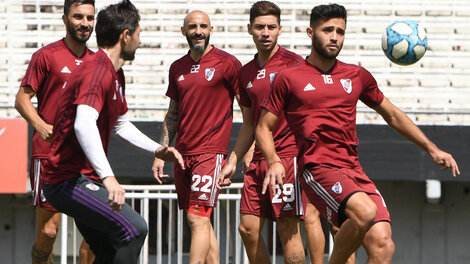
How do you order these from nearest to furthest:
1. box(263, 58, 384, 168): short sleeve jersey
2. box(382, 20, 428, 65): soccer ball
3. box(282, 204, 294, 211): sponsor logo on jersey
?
box(263, 58, 384, 168): short sleeve jersey → box(282, 204, 294, 211): sponsor logo on jersey → box(382, 20, 428, 65): soccer ball

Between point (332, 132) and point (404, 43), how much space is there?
6.56 ft

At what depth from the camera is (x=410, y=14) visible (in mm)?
12109

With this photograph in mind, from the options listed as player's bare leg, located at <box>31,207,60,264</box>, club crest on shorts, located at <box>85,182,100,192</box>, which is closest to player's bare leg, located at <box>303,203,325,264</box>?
player's bare leg, located at <box>31,207,60,264</box>

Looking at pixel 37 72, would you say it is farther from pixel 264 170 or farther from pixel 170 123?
pixel 264 170

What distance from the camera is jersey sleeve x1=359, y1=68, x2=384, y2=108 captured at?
704 cm

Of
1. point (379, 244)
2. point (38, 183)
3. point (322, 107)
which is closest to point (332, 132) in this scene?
point (322, 107)

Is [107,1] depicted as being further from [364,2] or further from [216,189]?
[216,189]

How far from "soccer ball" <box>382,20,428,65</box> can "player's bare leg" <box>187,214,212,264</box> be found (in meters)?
2.31

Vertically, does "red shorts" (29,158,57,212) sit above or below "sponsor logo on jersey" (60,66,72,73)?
below

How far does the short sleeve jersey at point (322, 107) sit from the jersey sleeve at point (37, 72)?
2.22 m

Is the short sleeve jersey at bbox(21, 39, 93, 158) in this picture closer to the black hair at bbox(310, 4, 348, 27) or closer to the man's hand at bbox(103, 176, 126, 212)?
the black hair at bbox(310, 4, 348, 27)

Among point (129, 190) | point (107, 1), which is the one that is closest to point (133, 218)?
point (129, 190)

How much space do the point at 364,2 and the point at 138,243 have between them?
702cm

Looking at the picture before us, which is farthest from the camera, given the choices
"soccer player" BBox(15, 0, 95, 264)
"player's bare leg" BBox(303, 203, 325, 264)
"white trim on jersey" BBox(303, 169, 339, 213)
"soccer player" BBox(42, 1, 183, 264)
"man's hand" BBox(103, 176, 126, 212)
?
"soccer player" BBox(15, 0, 95, 264)
